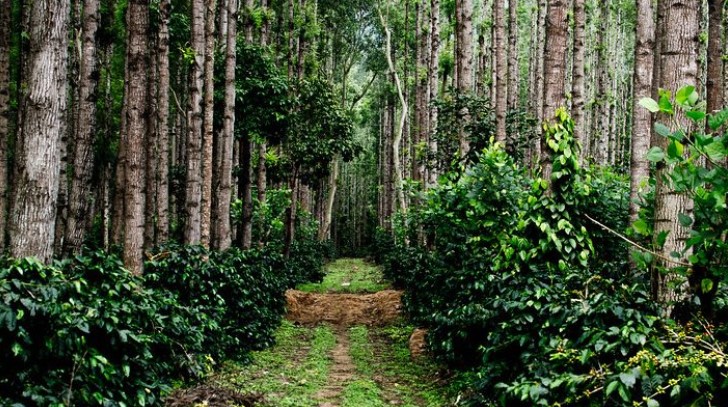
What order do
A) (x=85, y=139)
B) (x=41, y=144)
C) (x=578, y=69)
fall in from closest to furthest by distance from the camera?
(x=41, y=144), (x=85, y=139), (x=578, y=69)

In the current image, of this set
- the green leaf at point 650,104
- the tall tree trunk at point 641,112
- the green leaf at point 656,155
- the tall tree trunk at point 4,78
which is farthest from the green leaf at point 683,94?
the tall tree trunk at point 4,78

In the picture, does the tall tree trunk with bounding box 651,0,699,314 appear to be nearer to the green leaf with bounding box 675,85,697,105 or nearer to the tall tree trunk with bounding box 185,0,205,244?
the green leaf with bounding box 675,85,697,105

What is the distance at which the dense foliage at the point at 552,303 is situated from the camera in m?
3.75

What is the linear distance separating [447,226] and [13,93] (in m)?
14.9

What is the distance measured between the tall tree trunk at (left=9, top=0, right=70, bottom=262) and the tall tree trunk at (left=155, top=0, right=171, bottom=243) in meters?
4.78

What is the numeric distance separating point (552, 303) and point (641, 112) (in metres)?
4.12

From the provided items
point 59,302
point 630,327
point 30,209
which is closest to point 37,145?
point 30,209

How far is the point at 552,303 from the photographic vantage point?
497cm

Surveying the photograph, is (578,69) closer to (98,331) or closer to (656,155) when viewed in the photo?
Result: (656,155)

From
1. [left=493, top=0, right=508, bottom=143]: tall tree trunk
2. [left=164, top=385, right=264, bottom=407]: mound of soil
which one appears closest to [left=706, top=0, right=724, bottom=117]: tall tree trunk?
[left=493, top=0, right=508, bottom=143]: tall tree trunk

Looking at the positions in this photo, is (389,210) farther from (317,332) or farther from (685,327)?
(685,327)

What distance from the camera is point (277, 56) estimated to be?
18469 mm

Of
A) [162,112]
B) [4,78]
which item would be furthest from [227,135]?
[4,78]

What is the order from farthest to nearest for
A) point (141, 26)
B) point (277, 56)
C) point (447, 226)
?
point (277, 56) → point (447, 226) → point (141, 26)
